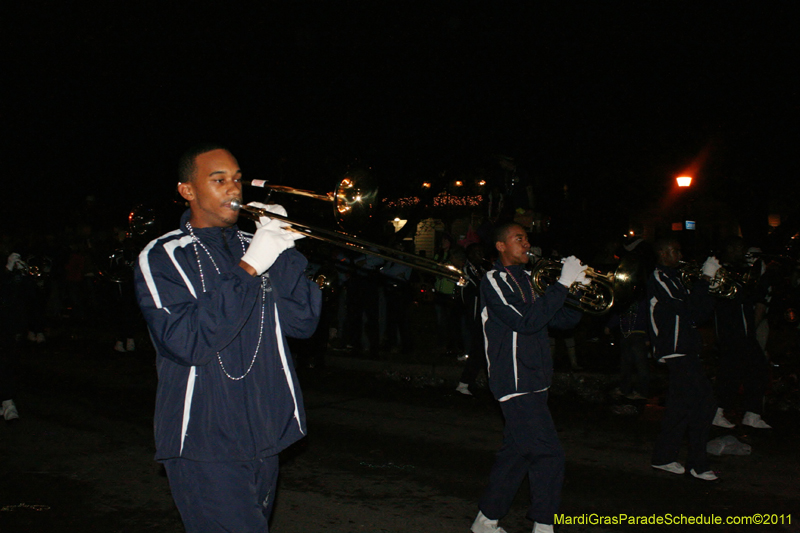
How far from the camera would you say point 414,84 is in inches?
542

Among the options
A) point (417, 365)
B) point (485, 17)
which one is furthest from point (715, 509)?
Result: point (485, 17)

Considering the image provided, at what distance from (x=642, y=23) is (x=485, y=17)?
2.73 metres

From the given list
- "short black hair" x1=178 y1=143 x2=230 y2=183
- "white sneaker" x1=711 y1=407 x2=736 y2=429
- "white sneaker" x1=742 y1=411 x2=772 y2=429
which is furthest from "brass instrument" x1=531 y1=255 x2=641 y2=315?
"white sneaker" x1=742 y1=411 x2=772 y2=429

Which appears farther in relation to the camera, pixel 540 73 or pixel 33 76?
pixel 33 76

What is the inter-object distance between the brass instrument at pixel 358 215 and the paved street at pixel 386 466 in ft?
6.28

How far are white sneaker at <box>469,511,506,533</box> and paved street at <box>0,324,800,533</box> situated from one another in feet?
0.98

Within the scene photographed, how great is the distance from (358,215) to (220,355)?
1736mm

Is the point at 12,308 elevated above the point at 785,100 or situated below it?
below

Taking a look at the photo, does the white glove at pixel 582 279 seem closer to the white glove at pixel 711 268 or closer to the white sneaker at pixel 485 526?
the white sneaker at pixel 485 526

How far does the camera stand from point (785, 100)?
12117 mm

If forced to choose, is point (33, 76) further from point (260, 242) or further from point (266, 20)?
point (260, 242)

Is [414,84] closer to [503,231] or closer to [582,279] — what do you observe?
[503,231]

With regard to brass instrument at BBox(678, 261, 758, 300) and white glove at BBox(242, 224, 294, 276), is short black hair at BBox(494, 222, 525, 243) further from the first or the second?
brass instrument at BBox(678, 261, 758, 300)

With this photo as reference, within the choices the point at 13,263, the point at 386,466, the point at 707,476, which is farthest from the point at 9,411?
the point at 707,476
